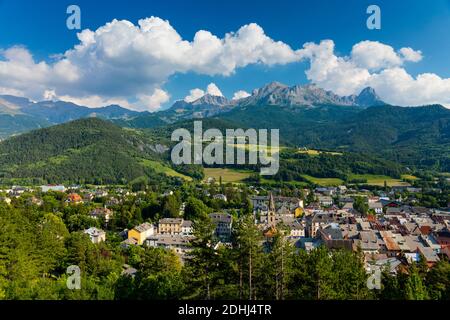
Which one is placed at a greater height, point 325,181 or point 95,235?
point 325,181

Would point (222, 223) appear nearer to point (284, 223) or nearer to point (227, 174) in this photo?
point (284, 223)

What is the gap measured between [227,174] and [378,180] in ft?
163

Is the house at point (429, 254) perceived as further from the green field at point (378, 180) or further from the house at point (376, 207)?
the green field at point (378, 180)

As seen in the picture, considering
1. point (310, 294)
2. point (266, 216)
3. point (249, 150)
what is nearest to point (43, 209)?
point (266, 216)

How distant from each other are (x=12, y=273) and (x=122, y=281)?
6.32 metres

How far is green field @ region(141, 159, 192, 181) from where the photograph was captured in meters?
130

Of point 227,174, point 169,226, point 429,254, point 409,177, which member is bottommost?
point 429,254

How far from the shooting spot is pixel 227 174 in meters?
128

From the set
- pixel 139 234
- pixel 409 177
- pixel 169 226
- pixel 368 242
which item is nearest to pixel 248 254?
pixel 368 242

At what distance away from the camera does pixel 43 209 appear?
59.4m

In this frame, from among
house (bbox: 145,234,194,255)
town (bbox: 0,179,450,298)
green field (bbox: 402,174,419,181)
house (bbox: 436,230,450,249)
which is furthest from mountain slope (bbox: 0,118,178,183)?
house (bbox: 436,230,450,249)

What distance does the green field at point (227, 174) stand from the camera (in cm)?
11781
